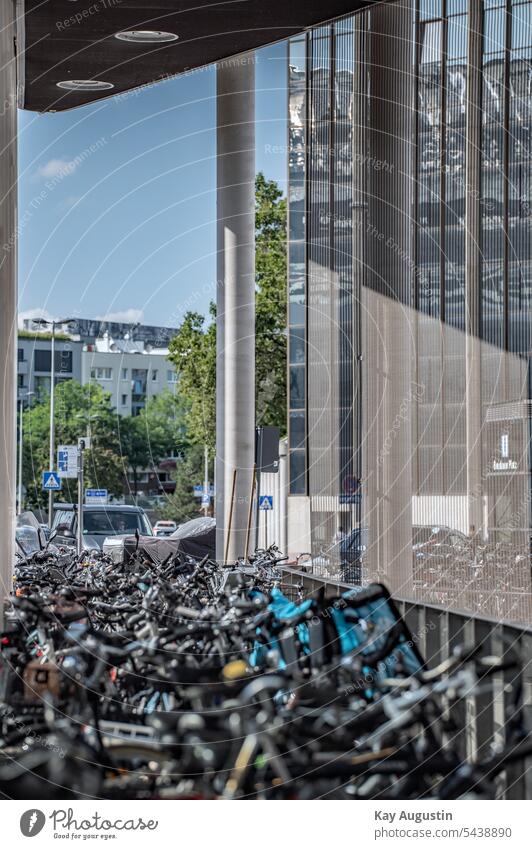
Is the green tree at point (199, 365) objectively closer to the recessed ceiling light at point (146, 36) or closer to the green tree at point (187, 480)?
the recessed ceiling light at point (146, 36)

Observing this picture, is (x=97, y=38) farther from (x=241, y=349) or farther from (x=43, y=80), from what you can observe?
(x=241, y=349)

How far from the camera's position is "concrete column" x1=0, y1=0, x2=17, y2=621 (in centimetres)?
788

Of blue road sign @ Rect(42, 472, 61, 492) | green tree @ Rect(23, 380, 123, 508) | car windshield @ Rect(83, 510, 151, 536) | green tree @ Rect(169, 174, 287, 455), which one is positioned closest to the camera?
car windshield @ Rect(83, 510, 151, 536)

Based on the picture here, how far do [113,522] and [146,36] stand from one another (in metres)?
14.0

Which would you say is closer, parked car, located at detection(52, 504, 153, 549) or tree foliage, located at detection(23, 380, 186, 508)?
parked car, located at detection(52, 504, 153, 549)

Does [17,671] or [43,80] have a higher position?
[43,80]

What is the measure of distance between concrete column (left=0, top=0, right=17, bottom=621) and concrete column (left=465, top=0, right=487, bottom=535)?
5.24m

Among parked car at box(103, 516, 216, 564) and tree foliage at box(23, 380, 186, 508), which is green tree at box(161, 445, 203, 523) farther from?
parked car at box(103, 516, 216, 564)

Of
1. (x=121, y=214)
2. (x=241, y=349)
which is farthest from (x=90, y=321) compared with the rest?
(x=241, y=349)

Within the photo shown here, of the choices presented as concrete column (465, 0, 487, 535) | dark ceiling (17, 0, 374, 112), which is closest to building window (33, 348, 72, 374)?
concrete column (465, 0, 487, 535)

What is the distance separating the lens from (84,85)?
47.2 ft

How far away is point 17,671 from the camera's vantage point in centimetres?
572

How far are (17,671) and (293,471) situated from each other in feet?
111

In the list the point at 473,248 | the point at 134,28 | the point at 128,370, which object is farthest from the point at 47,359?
the point at 134,28
